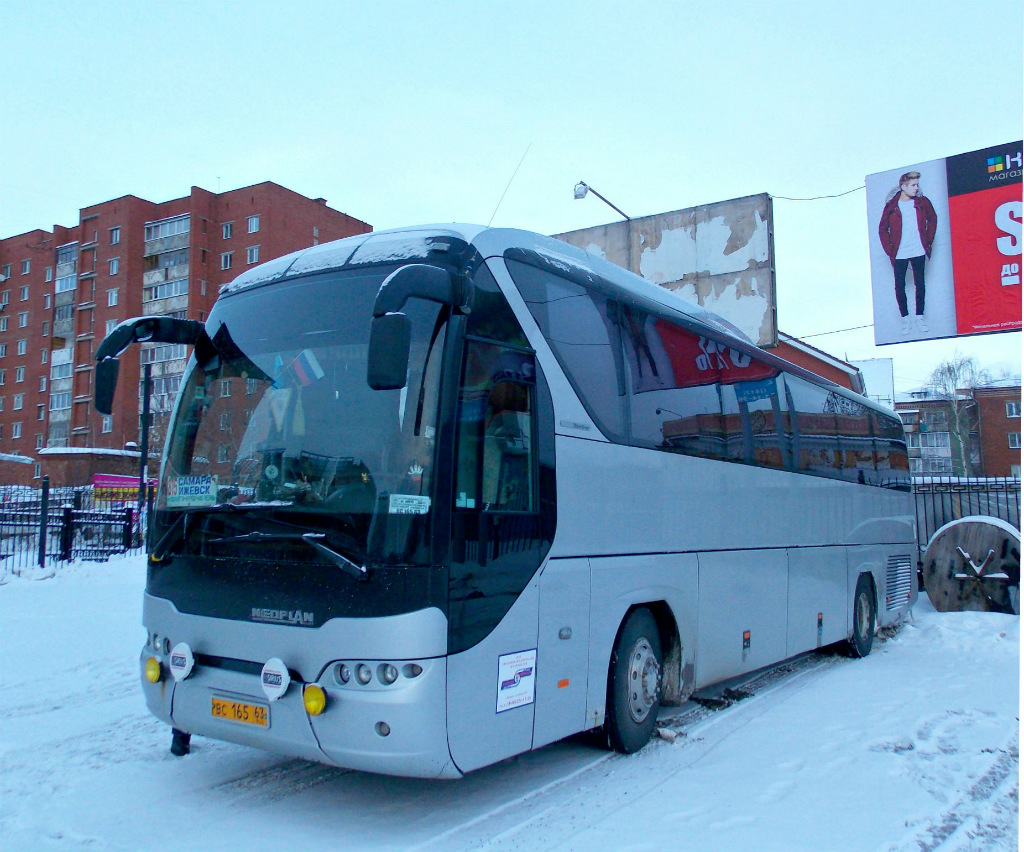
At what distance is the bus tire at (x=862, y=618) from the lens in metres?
11.6

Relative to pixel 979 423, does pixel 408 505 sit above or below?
below

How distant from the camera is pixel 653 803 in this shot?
5391 millimetres

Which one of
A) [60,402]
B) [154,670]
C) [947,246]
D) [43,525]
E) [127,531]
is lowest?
[154,670]

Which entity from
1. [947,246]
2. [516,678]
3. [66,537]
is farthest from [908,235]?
[66,537]

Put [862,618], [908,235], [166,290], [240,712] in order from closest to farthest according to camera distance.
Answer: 1. [240,712]
2. [862,618]
3. [908,235]
4. [166,290]

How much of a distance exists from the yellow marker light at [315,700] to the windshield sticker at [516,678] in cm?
99

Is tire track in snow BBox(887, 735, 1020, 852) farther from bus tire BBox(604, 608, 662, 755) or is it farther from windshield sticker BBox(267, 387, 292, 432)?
windshield sticker BBox(267, 387, 292, 432)

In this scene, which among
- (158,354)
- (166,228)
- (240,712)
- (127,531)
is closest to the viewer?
(240,712)

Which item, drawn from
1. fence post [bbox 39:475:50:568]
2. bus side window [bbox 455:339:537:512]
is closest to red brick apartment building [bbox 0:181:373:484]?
fence post [bbox 39:475:50:568]

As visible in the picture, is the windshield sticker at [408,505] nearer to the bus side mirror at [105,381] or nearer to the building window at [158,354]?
the bus side mirror at [105,381]

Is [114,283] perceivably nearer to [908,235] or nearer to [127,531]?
[127,531]

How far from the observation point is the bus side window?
5.02m

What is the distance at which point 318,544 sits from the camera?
4809mm

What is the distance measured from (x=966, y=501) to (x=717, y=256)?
743 cm
